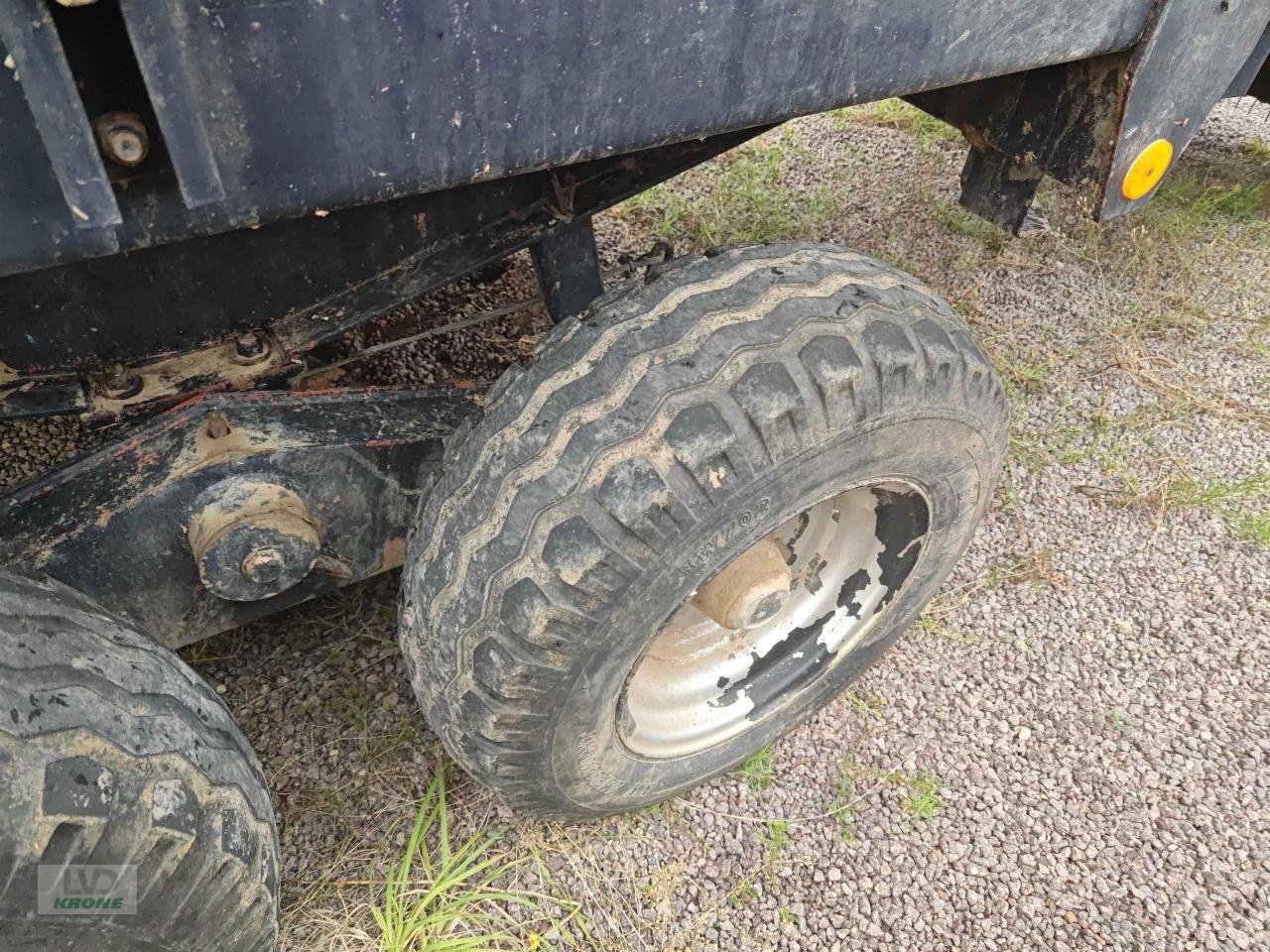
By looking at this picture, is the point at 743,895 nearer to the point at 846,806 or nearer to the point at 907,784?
the point at 846,806

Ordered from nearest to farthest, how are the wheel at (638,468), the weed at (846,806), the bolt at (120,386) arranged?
the wheel at (638,468), the bolt at (120,386), the weed at (846,806)

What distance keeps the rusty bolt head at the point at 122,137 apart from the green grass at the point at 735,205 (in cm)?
276

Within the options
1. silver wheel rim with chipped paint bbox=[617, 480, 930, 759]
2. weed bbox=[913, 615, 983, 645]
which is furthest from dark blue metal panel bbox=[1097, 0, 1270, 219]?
weed bbox=[913, 615, 983, 645]

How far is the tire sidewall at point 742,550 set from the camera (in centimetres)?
141

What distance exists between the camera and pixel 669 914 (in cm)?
185

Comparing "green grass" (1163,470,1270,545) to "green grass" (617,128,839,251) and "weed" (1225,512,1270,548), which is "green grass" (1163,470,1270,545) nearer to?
"weed" (1225,512,1270,548)

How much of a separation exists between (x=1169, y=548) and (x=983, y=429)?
4.04 feet

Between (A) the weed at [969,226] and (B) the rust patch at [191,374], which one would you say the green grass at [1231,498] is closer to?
(A) the weed at [969,226]

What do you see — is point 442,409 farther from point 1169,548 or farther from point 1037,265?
point 1037,265

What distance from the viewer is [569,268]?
183 centimetres

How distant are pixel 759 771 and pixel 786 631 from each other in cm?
33

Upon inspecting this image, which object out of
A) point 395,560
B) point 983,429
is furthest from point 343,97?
point 983,429

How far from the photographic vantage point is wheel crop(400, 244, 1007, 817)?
4.32ft

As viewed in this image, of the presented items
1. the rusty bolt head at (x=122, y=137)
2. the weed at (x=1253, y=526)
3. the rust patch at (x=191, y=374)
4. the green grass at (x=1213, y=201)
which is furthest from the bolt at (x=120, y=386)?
the green grass at (x=1213, y=201)
